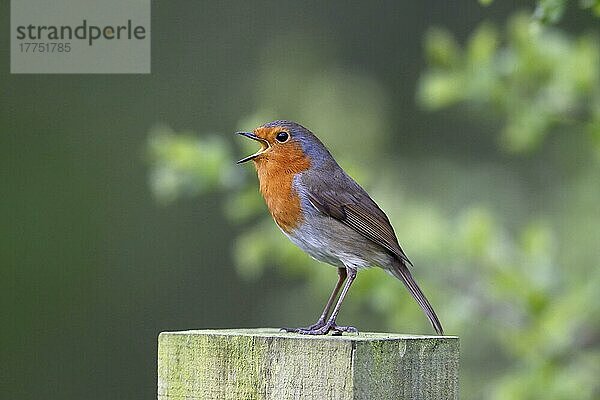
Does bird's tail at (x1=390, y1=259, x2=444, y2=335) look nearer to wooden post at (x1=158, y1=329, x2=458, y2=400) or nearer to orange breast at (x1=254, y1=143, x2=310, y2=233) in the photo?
orange breast at (x1=254, y1=143, x2=310, y2=233)

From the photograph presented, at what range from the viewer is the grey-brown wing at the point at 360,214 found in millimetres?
2988

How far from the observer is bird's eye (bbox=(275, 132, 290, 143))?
2.96 metres

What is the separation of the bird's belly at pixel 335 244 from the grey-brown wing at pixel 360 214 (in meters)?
0.02

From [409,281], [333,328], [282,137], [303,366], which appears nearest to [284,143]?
[282,137]

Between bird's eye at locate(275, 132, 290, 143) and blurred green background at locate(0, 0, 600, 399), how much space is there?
1025mm

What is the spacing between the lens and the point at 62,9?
20.6ft

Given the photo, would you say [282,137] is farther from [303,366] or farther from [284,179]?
[303,366]

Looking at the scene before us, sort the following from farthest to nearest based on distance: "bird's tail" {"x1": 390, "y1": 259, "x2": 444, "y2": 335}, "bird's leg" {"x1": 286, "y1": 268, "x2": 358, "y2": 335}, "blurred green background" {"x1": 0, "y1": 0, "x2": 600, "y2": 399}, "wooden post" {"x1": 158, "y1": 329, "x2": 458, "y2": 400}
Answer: "blurred green background" {"x1": 0, "y1": 0, "x2": 600, "y2": 399} → "bird's tail" {"x1": 390, "y1": 259, "x2": 444, "y2": 335} → "bird's leg" {"x1": 286, "y1": 268, "x2": 358, "y2": 335} → "wooden post" {"x1": 158, "y1": 329, "x2": 458, "y2": 400}

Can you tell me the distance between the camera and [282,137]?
2.97m

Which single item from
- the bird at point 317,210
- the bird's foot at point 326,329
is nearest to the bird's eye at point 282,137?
the bird at point 317,210

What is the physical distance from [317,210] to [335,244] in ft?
0.31

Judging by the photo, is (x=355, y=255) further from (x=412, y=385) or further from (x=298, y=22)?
(x=298, y=22)

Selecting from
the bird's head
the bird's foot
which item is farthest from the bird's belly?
the bird's foot

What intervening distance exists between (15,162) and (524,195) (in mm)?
3803
